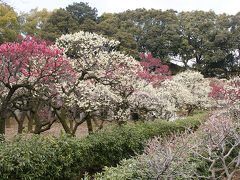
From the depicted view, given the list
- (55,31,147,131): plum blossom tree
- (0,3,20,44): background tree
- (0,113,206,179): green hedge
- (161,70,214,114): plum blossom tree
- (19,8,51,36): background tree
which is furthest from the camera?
(19,8,51,36): background tree

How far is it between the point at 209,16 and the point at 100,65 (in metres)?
30.4

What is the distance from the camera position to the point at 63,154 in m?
4.88

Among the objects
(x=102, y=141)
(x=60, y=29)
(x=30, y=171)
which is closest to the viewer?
(x=30, y=171)

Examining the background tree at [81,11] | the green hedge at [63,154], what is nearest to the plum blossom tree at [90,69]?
the green hedge at [63,154]

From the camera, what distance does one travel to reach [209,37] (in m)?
→ 31.2

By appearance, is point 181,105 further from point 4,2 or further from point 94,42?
point 4,2

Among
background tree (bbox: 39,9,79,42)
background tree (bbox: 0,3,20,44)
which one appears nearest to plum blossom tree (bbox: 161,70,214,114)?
background tree (bbox: 39,9,79,42)

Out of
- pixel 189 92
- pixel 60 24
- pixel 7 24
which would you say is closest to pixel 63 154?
pixel 189 92

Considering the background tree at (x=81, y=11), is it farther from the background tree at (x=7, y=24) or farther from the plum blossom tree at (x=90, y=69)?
the plum blossom tree at (x=90, y=69)

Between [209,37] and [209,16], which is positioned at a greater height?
[209,16]

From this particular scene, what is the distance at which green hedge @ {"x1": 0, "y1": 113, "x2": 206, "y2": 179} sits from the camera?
12.9ft

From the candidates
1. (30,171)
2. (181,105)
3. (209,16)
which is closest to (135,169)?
(30,171)

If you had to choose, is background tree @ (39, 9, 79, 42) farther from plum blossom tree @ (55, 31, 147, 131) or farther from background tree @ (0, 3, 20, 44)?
plum blossom tree @ (55, 31, 147, 131)

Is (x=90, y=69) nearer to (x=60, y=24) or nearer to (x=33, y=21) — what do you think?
(x=60, y=24)
